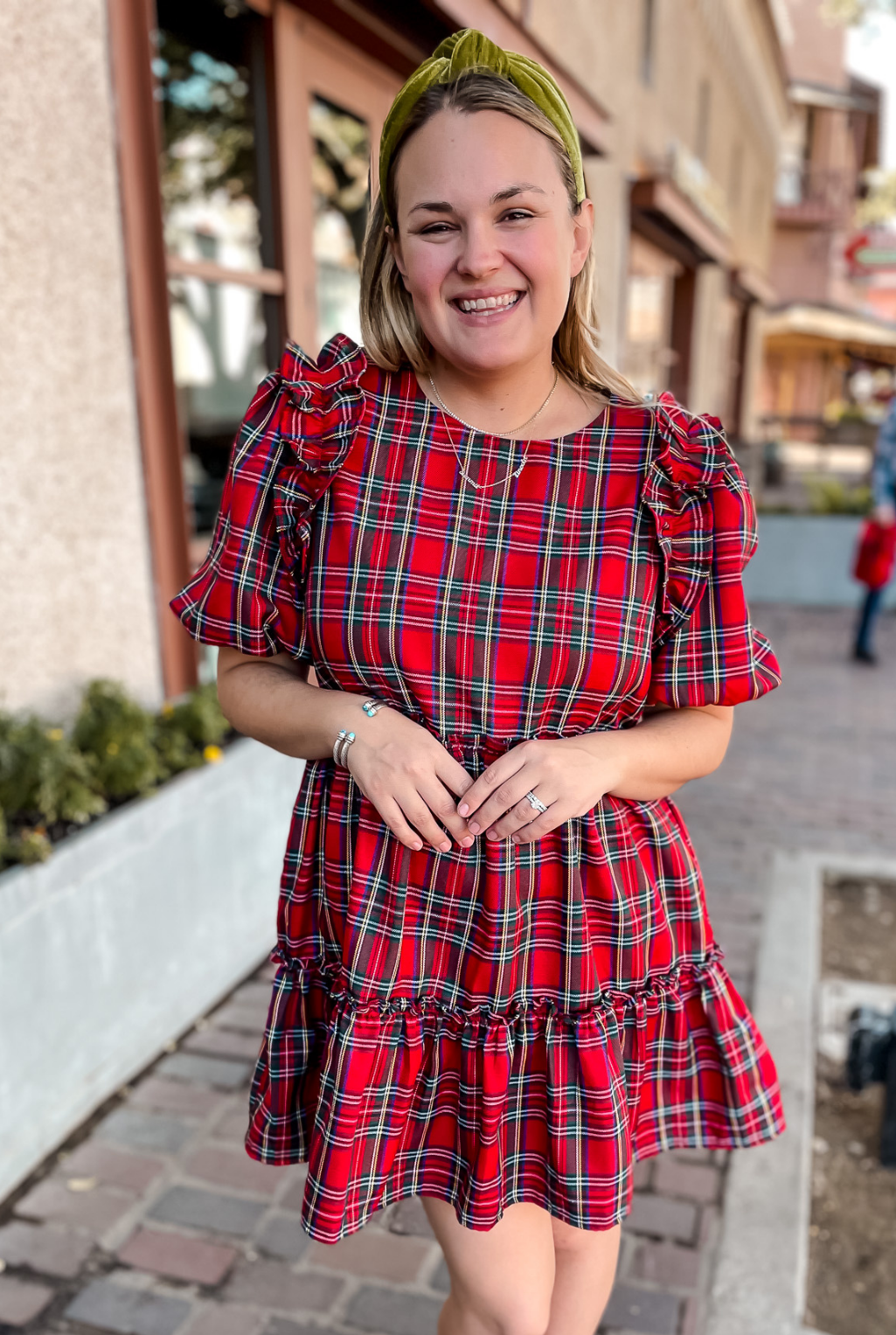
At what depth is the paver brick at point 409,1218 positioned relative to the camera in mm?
1718

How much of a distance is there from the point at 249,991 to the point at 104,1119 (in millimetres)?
656

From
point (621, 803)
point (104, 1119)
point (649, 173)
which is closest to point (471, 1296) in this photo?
point (621, 803)

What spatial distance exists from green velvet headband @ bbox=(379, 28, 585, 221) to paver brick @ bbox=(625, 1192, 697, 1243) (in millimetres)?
2214

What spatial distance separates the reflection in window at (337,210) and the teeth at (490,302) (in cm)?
374

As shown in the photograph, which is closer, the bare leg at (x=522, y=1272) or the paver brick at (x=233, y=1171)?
the bare leg at (x=522, y=1272)

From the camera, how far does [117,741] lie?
9.93 feet

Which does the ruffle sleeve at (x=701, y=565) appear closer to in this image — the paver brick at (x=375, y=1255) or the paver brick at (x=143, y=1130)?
the paver brick at (x=375, y=1255)

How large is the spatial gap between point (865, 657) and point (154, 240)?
5.93 meters

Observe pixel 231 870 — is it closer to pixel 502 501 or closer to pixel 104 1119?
pixel 104 1119

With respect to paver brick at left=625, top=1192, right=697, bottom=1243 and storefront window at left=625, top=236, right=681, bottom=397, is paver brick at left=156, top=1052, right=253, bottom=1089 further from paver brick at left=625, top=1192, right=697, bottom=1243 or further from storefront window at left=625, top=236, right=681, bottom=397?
storefront window at left=625, top=236, right=681, bottom=397

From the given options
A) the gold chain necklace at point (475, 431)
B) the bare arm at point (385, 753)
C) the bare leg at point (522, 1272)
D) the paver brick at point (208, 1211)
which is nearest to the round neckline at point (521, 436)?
the gold chain necklace at point (475, 431)

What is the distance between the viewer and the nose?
1282mm

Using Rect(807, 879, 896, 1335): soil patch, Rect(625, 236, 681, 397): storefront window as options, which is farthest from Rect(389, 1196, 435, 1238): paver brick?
Rect(625, 236, 681, 397): storefront window

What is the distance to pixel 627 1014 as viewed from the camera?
58.6 inches
